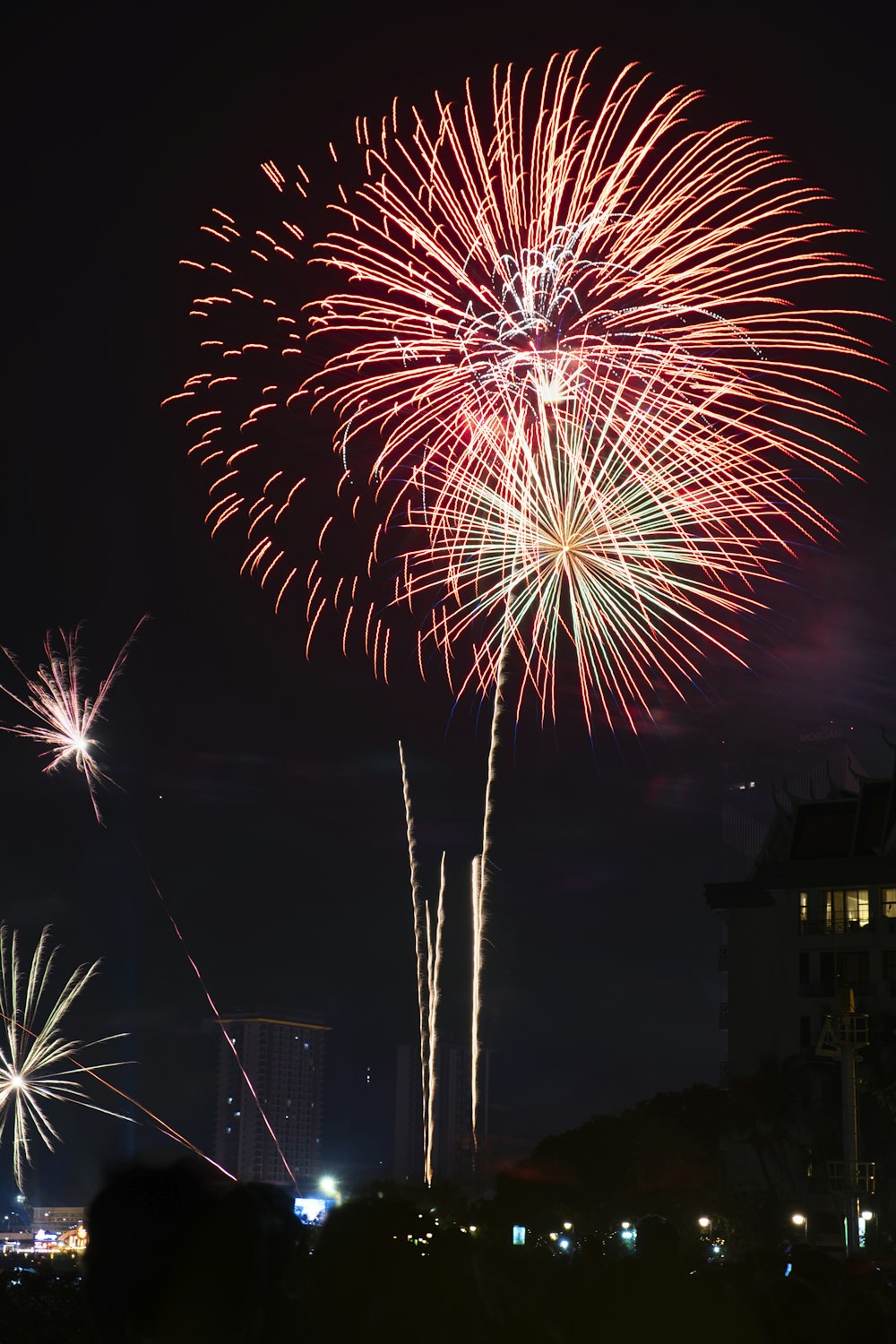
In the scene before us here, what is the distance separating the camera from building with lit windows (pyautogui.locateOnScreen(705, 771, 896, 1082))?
210ft

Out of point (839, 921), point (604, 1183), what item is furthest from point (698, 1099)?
point (839, 921)

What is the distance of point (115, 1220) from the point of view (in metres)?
5.21

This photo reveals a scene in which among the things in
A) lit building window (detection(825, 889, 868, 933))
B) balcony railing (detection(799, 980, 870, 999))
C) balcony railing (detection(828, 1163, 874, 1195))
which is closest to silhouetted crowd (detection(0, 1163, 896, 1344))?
balcony railing (detection(828, 1163, 874, 1195))

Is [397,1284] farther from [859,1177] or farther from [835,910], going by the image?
[835,910]

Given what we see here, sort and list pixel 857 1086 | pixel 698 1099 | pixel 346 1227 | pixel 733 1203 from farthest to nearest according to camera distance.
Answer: pixel 698 1099, pixel 733 1203, pixel 857 1086, pixel 346 1227

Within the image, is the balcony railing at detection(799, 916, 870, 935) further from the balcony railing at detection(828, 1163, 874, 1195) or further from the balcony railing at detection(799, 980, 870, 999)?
the balcony railing at detection(828, 1163, 874, 1195)

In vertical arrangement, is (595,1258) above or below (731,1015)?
below

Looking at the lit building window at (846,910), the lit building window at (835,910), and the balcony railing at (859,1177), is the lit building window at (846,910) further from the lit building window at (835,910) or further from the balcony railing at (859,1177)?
the balcony railing at (859,1177)

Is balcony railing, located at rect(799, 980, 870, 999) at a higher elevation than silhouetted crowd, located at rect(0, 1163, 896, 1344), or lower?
higher

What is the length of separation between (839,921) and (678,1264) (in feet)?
190

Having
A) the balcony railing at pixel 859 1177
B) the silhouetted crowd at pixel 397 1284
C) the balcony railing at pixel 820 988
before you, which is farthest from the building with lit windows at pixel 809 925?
the silhouetted crowd at pixel 397 1284

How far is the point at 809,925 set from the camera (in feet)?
216

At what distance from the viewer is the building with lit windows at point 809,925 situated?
210ft

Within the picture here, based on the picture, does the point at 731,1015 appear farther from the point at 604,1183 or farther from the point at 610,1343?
the point at 610,1343
